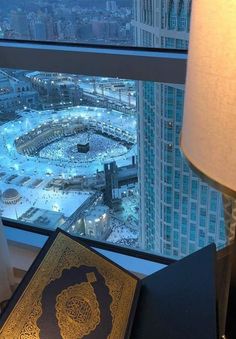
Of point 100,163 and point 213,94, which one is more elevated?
point 213,94

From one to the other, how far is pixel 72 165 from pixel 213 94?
116cm

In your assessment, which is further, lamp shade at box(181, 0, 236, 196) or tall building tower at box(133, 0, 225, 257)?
tall building tower at box(133, 0, 225, 257)

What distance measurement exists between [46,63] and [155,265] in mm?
901

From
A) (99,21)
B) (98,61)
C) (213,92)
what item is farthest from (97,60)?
(213,92)

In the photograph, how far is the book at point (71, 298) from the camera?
92 cm

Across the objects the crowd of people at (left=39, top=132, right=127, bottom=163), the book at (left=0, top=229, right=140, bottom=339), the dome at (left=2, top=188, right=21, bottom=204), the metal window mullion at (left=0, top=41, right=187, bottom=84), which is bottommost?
the dome at (left=2, top=188, right=21, bottom=204)

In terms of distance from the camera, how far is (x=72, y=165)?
158cm

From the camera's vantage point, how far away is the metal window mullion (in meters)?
1.27

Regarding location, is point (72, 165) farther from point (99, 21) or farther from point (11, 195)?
point (99, 21)

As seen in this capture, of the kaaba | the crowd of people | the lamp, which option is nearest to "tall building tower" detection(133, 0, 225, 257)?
the crowd of people

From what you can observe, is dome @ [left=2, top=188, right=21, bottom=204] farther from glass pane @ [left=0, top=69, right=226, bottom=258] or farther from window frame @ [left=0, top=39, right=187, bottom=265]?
window frame @ [left=0, top=39, right=187, bottom=265]

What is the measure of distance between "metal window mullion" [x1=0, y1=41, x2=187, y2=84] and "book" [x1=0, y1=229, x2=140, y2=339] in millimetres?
606

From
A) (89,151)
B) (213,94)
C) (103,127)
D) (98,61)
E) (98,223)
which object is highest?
(213,94)

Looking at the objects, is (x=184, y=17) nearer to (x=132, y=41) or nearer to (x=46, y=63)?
(x=132, y=41)
